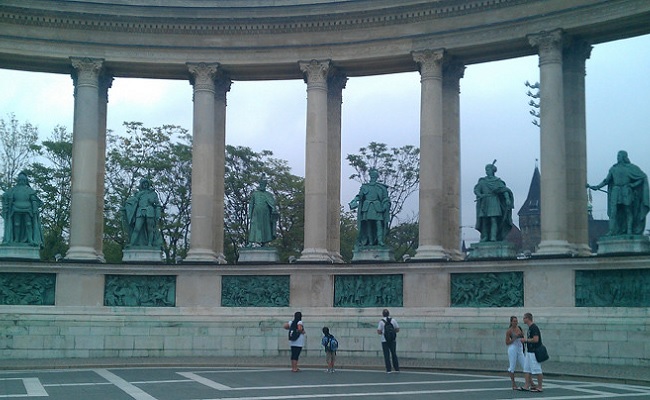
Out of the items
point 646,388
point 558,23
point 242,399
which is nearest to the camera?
point 242,399

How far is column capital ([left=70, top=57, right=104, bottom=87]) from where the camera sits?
1813 inches

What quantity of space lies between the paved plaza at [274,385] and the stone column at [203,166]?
380 inches

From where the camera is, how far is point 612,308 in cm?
3756

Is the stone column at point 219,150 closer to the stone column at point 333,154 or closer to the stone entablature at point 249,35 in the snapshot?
the stone entablature at point 249,35

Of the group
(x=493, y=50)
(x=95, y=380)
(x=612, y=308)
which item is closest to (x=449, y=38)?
(x=493, y=50)

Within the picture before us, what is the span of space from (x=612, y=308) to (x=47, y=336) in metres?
26.1

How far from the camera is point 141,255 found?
45.8 meters

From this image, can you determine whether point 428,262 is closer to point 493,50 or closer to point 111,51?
point 493,50

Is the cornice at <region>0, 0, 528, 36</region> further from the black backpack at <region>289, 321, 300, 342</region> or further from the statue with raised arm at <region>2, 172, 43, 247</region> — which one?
the black backpack at <region>289, 321, 300, 342</region>

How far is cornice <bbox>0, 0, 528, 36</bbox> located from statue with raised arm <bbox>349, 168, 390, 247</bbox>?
27.6ft

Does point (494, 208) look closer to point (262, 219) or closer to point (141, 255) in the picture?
point (262, 219)

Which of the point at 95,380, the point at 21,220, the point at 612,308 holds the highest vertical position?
the point at 21,220

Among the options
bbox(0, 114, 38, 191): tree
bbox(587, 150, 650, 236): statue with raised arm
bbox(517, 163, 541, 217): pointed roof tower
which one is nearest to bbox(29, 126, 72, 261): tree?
bbox(0, 114, 38, 191): tree

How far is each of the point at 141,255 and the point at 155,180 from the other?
33303 millimetres
